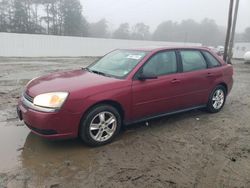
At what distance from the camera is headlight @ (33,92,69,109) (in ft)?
11.8

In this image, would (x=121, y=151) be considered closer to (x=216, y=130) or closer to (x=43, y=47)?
(x=216, y=130)

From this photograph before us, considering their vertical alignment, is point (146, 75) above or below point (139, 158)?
above

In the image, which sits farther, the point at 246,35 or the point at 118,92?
the point at 246,35

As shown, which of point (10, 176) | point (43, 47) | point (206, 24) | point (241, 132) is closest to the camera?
point (10, 176)

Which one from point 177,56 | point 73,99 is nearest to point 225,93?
point 177,56

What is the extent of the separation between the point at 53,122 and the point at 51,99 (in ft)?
1.09

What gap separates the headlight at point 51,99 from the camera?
3.60m

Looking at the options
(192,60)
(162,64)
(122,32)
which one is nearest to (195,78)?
(192,60)

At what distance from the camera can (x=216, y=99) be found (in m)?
5.92

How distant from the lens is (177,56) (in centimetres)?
505

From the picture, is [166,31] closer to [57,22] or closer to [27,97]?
[57,22]

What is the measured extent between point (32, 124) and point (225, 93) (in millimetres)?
4542

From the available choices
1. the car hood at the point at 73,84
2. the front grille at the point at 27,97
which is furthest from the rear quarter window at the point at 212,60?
the front grille at the point at 27,97

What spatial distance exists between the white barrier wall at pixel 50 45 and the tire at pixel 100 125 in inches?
765
